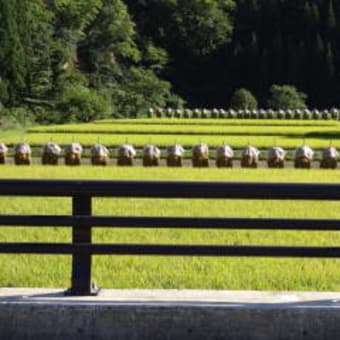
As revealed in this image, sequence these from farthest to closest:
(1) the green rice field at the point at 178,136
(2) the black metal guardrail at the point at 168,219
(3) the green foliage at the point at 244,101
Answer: (3) the green foliage at the point at 244,101
(1) the green rice field at the point at 178,136
(2) the black metal guardrail at the point at 168,219

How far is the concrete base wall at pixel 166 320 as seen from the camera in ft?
21.0

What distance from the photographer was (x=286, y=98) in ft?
265

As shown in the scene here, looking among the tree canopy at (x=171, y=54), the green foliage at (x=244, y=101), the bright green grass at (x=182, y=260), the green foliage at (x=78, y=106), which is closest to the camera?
the bright green grass at (x=182, y=260)

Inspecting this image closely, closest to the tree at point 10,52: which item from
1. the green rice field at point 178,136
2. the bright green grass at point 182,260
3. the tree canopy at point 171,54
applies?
the tree canopy at point 171,54

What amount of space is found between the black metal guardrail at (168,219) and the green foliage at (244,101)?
2908 inches

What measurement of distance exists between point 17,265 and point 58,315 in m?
2.82

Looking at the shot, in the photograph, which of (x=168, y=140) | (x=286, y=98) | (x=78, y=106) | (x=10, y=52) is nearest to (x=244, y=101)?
(x=286, y=98)

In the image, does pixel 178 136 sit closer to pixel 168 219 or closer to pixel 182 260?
pixel 182 260

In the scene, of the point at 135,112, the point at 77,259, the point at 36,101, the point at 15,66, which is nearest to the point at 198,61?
the point at 135,112

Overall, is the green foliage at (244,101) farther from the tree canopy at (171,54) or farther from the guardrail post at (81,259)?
the guardrail post at (81,259)

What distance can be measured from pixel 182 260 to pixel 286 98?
2839 inches

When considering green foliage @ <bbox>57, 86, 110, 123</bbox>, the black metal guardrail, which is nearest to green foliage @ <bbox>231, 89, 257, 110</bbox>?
green foliage @ <bbox>57, 86, 110, 123</bbox>

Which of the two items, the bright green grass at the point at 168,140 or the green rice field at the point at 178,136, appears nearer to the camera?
the bright green grass at the point at 168,140

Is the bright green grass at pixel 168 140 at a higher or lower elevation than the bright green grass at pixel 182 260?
lower
